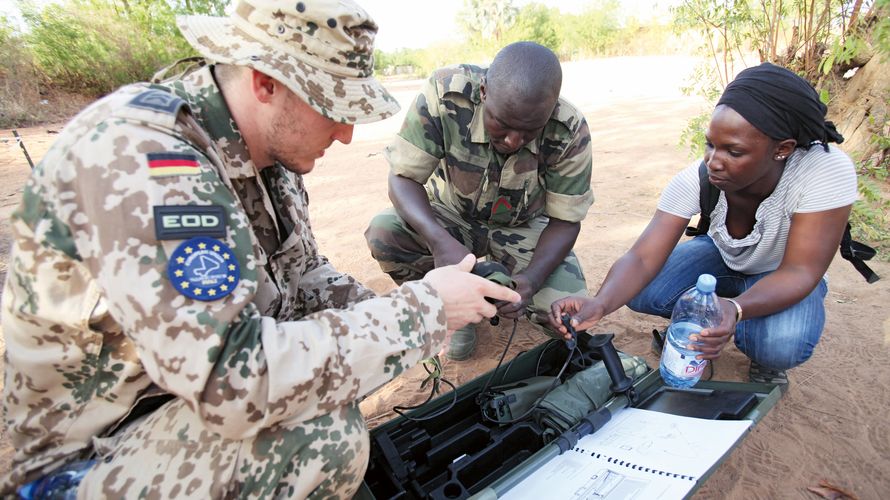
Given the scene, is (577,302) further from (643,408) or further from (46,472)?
(46,472)

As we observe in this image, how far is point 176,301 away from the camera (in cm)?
103

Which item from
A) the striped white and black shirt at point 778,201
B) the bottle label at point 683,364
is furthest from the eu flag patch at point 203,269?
the striped white and black shirt at point 778,201

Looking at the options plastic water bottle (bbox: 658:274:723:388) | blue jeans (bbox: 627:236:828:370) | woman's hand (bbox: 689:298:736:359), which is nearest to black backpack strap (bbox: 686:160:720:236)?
blue jeans (bbox: 627:236:828:370)

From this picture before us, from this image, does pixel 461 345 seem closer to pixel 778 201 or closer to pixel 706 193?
pixel 706 193

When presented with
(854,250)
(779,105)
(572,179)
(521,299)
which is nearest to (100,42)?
(572,179)

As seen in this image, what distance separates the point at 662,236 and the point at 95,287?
240 centimetres

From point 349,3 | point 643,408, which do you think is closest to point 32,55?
point 349,3

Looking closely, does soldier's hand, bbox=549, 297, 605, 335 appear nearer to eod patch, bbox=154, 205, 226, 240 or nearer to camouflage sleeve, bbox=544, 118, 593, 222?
camouflage sleeve, bbox=544, 118, 593, 222

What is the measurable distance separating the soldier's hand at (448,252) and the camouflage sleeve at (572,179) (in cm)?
67

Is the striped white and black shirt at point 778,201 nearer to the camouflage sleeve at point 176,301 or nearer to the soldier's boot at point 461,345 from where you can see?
the soldier's boot at point 461,345

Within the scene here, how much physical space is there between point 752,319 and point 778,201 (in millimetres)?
616

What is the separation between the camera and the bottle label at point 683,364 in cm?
205

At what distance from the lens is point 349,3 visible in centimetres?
143

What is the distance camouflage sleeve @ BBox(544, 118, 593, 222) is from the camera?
269 cm
